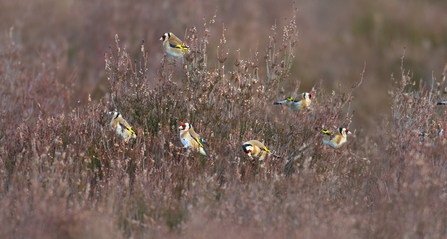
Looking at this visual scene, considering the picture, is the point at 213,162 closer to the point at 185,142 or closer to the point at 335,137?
the point at 185,142

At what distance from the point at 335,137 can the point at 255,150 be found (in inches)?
61.5

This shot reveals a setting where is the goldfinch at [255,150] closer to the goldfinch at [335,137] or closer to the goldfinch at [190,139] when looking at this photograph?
the goldfinch at [190,139]

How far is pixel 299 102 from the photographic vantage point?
6.87m

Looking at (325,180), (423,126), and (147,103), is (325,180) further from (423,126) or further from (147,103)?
(147,103)

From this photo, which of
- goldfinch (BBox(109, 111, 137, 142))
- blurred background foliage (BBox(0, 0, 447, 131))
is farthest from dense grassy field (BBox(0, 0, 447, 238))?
blurred background foliage (BBox(0, 0, 447, 131))

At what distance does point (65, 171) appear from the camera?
5.11 metres

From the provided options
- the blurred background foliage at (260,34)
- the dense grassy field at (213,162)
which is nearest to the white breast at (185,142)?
the dense grassy field at (213,162)

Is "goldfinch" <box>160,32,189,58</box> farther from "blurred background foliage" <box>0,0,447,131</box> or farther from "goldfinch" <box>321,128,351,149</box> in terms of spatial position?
"blurred background foliage" <box>0,0,447,131</box>

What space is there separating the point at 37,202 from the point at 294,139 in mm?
3829

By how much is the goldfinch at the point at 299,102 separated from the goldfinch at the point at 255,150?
1.32 meters

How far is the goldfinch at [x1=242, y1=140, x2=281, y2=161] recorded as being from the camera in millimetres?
5551

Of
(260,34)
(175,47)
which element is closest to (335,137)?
(175,47)

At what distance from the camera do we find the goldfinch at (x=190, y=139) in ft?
18.6

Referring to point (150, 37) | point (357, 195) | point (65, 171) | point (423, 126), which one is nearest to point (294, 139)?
point (357, 195)
